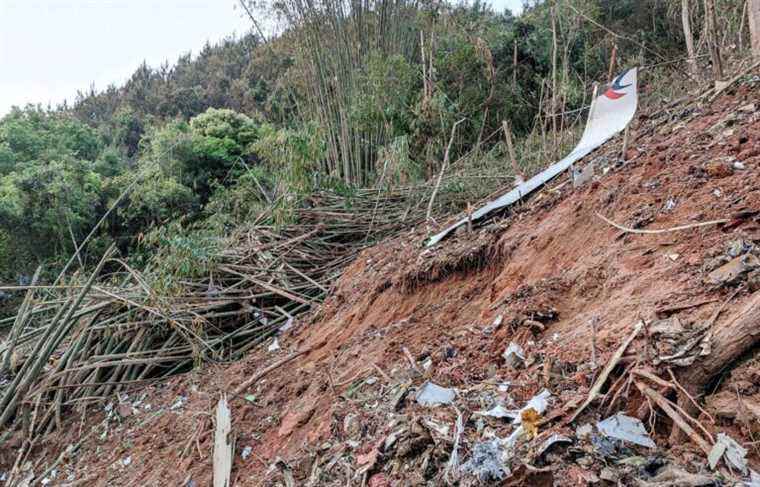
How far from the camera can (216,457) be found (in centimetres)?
219

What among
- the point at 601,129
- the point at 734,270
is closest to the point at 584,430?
the point at 734,270

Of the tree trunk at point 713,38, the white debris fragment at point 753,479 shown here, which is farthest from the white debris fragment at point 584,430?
the tree trunk at point 713,38

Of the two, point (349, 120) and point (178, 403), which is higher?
point (349, 120)

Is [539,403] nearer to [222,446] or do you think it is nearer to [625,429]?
[625,429]

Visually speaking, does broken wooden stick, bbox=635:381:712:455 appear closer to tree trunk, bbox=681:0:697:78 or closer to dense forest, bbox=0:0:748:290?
tree trunk, bbox=681:0:697:78

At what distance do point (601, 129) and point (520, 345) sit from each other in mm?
1915

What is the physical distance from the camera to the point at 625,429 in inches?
44.8

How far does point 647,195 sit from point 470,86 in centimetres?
464

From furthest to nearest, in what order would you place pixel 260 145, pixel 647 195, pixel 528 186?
pixel 260 145, pixel 528 186, pixel 647 195

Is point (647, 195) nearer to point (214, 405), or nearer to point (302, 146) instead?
point (214, 405)

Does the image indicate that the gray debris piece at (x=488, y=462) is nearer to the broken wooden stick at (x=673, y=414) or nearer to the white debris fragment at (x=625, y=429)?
the white debris fragment at (x=625, y=429)

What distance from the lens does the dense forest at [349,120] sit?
4602mm

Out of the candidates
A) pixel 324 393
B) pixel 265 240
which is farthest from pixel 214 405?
pixel 265 240

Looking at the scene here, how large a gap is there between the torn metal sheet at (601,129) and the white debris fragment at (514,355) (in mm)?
1370
